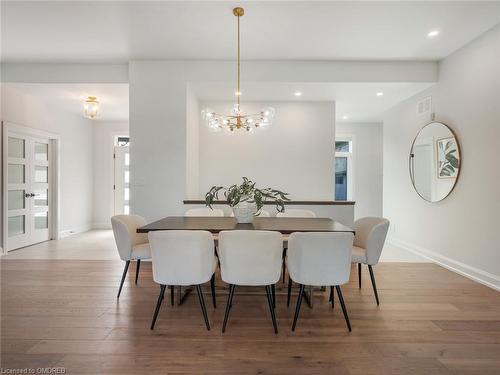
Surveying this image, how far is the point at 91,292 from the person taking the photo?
2920 mm

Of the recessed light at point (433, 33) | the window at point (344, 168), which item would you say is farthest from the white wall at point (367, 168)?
the recessed light at point (433, 33)

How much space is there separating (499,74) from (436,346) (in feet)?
9.75

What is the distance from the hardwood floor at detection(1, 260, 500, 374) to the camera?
1.78 m

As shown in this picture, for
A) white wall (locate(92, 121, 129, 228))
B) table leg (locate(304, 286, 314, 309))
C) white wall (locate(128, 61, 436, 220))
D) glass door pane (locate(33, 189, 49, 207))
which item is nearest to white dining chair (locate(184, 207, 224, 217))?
white wall (locate(128, 61, 436, 220))

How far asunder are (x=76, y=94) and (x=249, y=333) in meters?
4.79

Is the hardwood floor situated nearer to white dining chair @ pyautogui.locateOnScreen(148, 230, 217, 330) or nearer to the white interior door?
white dining chair @ pyautogui.locateOnScreen(148, 230, 217, 330)

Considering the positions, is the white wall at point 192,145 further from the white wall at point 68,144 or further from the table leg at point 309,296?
the white wall at point 68,144

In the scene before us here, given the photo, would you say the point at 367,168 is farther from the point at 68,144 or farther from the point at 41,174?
the point at 41,174

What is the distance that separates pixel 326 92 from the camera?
4.58 meters

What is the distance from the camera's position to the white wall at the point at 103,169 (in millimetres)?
6852

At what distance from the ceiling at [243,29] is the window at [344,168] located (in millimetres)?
3112

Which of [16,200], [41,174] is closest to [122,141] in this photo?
[41,174]

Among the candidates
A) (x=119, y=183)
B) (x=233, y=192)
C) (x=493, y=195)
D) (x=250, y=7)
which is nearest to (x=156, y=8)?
(x=250, y=7)

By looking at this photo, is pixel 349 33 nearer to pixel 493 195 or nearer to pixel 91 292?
pixel 493 195
